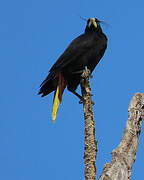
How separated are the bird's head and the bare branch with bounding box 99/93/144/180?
7.39ft

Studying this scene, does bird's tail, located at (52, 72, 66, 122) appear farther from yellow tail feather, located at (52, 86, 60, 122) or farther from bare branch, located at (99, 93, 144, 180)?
bare branch, located at (99, 93, 144, 180)

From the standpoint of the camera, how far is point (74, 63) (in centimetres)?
561

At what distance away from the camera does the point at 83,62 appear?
5.59m

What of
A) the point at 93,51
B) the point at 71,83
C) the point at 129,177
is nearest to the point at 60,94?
the point at 71,83

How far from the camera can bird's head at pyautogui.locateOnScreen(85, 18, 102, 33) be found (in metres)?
6.09

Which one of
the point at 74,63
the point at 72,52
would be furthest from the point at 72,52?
the point at 74,63

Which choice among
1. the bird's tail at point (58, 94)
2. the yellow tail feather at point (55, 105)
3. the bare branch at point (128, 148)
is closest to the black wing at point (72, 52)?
the bird's tail at point (58, 94)

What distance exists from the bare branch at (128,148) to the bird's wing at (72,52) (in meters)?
1.72

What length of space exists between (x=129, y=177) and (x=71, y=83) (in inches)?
99.3

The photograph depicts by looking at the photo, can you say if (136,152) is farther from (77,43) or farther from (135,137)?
(77,43)

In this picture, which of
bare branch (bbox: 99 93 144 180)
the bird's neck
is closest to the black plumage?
the bird's neck

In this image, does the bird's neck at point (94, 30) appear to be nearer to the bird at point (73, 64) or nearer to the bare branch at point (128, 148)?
the bird at point (73, 64)

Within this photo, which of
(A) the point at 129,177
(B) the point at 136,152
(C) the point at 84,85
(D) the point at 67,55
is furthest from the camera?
(D) the point at 67,55

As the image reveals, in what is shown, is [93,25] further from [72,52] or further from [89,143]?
[89,143]
